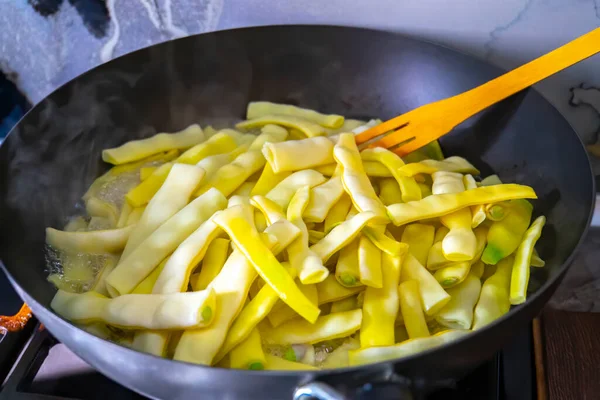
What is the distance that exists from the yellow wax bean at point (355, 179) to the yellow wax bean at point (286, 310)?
128mm

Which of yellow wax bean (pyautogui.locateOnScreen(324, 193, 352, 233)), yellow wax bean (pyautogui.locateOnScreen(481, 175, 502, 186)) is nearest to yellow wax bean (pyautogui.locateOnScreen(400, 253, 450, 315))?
yellow wax bean (pyautogui.locateOnScreen(324, 193, 352, 233))

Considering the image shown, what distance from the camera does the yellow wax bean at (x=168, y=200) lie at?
75 centimetres

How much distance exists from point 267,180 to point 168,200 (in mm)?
147

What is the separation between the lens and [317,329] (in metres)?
0.65

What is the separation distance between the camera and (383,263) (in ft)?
2.25

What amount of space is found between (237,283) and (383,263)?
0.19m

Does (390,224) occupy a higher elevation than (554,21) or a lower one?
lower

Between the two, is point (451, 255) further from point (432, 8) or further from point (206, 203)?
point (432, 8)

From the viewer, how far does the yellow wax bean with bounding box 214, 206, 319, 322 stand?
0.61m

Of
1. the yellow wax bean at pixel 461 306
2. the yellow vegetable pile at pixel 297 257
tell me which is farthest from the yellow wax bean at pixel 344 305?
the yellow wax bean at pixel 461 306

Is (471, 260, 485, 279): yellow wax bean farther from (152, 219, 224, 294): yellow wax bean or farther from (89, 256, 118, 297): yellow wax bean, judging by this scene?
(89, 256, 118, 297): yellow wax bean

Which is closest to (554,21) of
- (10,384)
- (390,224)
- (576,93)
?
(576,93)

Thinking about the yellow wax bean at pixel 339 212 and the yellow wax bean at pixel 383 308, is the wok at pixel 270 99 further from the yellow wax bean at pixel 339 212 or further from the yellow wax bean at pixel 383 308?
the yellow wax bean at pixel 339 212

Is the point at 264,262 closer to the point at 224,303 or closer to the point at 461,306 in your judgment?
the point at 224,303
